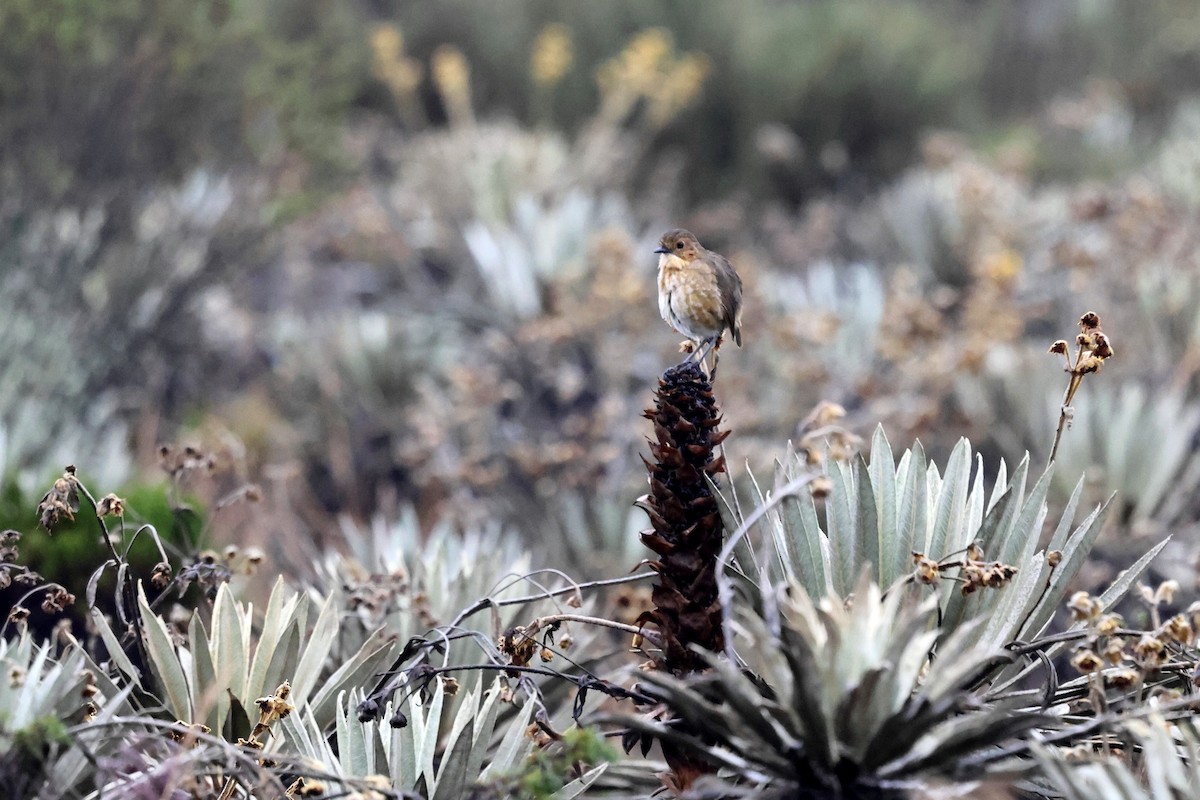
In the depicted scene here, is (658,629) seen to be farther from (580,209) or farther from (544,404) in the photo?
(580,209)

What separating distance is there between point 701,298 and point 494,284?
502cm

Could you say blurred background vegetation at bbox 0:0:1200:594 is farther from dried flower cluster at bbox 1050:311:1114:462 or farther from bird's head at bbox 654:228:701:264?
dried flower cluster at bbox 1050:311:1114:462

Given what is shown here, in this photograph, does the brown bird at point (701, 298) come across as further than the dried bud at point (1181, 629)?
Yes

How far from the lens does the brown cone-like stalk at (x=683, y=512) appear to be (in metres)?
2.54

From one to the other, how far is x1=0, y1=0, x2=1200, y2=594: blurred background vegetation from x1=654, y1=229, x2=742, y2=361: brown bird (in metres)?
1.63

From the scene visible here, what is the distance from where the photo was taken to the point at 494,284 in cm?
816

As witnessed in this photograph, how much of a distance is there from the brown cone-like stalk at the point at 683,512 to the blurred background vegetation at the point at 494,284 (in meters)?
2.03

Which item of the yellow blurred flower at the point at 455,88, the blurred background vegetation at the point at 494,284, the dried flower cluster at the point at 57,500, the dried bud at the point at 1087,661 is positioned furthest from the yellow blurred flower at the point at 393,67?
the dried bud at the point at 1087,661

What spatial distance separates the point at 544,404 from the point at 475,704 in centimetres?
500

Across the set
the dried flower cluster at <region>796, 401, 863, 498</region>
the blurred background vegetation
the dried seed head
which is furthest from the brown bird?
Result: the blurred background vegetation

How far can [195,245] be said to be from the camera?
8312 mm

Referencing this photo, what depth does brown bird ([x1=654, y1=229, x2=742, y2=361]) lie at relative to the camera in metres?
3.25

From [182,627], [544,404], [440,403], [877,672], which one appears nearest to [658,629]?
[877,672]

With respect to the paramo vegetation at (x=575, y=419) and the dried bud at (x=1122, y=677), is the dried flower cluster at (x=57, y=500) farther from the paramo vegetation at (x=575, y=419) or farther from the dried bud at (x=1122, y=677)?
the dried bud at (x=1122, y=677)
